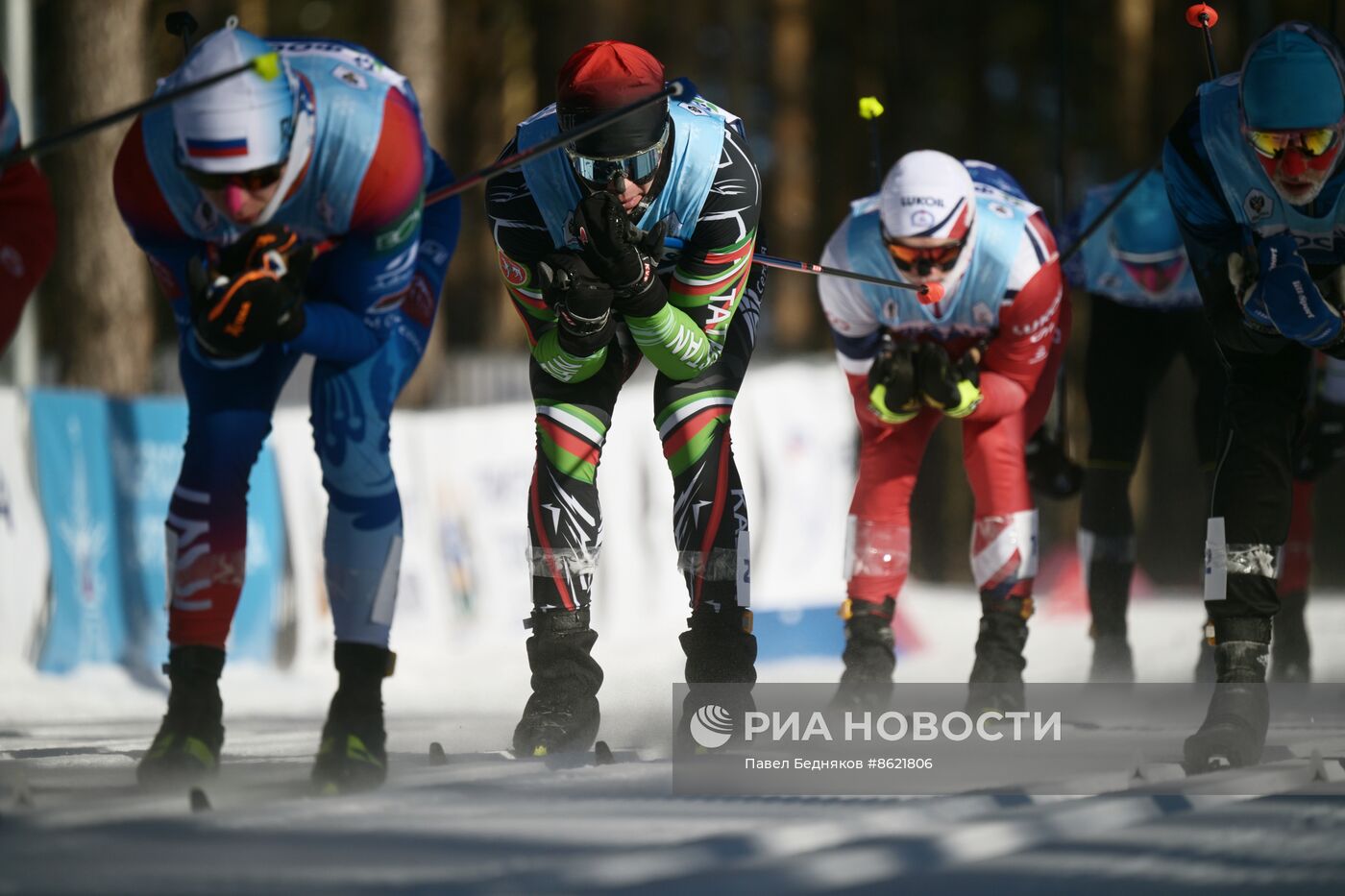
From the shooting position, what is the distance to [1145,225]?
291 inches

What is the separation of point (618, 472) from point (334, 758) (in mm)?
7321

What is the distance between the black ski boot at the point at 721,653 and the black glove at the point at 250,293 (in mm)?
1690

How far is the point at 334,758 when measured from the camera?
4.23 metres

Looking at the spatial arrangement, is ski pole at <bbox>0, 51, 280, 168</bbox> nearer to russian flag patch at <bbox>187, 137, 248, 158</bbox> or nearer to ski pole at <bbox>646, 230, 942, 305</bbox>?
russian flag patch at <bbox>187, 137, 248, 158</bbox>

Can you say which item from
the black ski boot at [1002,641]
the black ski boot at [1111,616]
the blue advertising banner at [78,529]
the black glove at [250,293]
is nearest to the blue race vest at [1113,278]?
the black ski boot at [1111,616]

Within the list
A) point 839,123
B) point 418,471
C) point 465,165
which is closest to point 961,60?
point 839,123

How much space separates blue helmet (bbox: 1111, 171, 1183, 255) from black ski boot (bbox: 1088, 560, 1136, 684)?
4.33 ft

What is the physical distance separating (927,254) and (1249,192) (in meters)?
1.47

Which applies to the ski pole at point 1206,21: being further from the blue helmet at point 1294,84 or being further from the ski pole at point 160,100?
the ski pole at point 160,100

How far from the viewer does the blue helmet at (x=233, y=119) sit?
4098mm

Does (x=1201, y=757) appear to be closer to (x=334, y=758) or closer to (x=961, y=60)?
(x=334, y=758)

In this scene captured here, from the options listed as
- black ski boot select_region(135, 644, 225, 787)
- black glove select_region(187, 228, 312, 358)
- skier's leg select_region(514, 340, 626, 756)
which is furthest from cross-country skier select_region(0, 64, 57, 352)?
skier's leg select_region(514, 340, 626, 756)

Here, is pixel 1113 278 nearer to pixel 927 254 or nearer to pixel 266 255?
pixel 927 254

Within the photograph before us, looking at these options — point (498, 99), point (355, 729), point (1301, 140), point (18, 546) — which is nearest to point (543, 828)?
point (355, 729)
